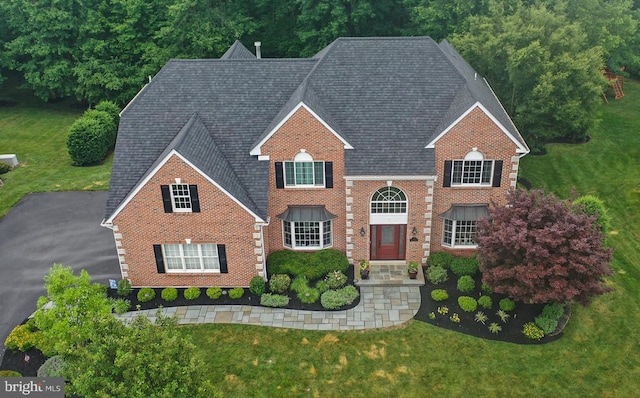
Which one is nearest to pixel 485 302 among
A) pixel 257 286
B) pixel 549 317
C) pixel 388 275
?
pixel 549 317

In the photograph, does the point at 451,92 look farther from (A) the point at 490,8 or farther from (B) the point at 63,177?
(B) the point at 63,177

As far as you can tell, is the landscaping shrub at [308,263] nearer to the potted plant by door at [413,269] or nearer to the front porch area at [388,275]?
the front porch area at [388,275]

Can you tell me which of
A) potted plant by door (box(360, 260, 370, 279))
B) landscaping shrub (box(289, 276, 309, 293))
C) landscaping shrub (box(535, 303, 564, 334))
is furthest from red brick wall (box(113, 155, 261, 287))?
landscaping shrub (box(535, 303, 564, 334))

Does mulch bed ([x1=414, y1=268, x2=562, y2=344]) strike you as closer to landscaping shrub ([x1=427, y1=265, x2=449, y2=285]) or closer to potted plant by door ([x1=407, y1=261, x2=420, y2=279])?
landscaping shrub ([x1=427, y1=265, x2=449, y2=285])

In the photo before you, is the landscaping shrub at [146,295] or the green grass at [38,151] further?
the green grass at [38,151]

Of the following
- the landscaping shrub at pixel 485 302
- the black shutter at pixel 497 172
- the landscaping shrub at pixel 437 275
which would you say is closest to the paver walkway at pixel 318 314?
the landscaping shrub at pixel 437 275
